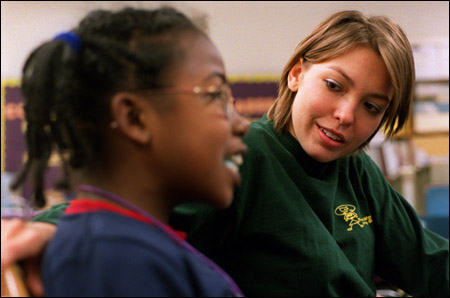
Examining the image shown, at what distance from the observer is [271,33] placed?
448cm

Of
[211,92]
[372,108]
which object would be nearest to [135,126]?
[211,92]

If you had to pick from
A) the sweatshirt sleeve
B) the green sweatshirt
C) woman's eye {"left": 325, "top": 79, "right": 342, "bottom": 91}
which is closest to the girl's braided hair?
the sweatshirt sleeve

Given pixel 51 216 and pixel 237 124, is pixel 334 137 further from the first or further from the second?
pixel 51 216

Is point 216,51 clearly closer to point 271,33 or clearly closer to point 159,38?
point 159,38

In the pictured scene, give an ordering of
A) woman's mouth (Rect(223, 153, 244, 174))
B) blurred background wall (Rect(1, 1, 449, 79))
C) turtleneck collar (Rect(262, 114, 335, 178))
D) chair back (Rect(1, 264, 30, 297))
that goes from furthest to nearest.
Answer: blurred background wall (Rect(1, 1, 449, 79)) → turtleneck collar (Rect(262, 114, 335, 178)) → woman's mouth (Rect(223, 153, 244, 174)) → chair back (Rect(1, 264, 30, 297))

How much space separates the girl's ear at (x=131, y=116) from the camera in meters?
0.65

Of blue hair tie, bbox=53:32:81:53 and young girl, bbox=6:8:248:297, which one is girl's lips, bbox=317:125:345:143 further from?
blue hair tie, bbox=53:32:81:53

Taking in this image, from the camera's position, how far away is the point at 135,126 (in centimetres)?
66

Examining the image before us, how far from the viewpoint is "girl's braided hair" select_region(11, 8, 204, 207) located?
649 millimetres

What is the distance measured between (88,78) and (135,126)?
9cm

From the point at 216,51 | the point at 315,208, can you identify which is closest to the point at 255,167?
the point at 315,208

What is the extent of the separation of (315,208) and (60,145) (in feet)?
1.98

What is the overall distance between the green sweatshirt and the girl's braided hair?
12.3 inches

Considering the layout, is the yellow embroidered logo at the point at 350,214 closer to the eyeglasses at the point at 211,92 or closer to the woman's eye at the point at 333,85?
the woman's eye at the point at 333,85
